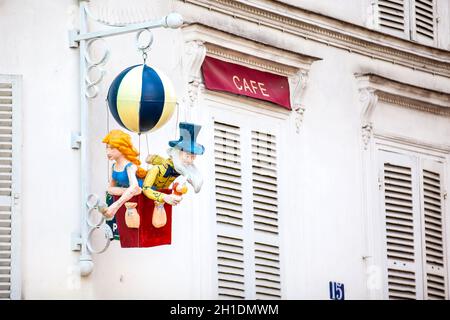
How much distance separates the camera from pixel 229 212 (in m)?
20.3

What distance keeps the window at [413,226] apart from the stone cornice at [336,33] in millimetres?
1031

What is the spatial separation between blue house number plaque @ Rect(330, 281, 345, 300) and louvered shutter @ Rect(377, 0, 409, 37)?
2.81m

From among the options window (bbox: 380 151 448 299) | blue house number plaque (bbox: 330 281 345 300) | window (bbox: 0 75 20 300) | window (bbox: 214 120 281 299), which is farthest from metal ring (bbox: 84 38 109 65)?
window (bbox: 380 151 448 299)

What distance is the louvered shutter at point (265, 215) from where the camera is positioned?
2053 centimetres

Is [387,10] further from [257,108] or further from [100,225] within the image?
[100,225]

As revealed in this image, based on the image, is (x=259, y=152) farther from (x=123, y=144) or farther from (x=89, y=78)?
(x=123, y=144)

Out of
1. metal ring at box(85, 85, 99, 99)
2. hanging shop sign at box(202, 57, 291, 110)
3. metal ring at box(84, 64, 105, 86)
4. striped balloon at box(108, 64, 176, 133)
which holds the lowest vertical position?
striped balloon at box(108, 64, 176, 133)

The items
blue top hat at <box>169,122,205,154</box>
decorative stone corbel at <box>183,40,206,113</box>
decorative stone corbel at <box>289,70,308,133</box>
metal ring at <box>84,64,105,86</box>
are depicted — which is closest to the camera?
blue top hat at <box>169,122,205,154</box>

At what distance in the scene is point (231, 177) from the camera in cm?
2038

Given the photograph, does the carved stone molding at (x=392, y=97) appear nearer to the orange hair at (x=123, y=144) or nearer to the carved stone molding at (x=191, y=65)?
the carved stone molding at (x=191, y=65)

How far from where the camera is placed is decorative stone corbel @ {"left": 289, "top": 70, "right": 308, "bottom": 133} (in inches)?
834

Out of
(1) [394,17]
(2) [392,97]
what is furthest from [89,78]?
(1) [394,17]

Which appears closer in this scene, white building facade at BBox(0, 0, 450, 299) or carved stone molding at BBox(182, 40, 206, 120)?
white building facade at BBox(0, 0, 450, 299)

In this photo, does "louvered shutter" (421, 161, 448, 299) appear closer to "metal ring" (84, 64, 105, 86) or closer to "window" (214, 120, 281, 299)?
"window" (214, 120, 281, 299)
